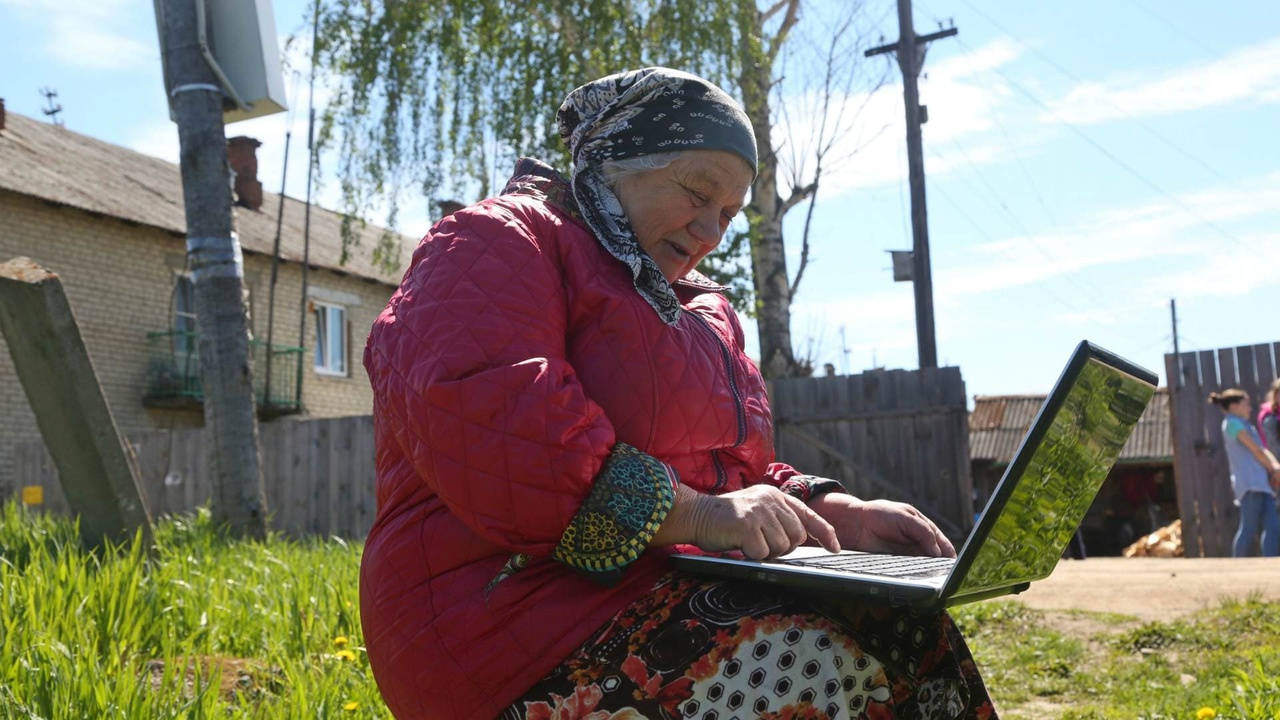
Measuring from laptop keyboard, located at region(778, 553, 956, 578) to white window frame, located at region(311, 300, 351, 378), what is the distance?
22817 mm

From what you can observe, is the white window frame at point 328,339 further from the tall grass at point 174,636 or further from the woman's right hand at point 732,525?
the woman's right hand at point 732,525

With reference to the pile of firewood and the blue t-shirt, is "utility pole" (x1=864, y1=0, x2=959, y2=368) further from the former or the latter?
the blue t-shirt

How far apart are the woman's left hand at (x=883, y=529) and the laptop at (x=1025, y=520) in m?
0.30

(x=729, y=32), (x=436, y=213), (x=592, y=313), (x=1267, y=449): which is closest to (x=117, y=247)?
(x=436, y=213)

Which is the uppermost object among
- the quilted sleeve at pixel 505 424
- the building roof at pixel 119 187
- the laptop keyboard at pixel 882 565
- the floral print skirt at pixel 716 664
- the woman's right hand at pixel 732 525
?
the building roof at pixel 119 187

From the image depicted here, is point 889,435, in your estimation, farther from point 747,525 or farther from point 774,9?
point 747,525

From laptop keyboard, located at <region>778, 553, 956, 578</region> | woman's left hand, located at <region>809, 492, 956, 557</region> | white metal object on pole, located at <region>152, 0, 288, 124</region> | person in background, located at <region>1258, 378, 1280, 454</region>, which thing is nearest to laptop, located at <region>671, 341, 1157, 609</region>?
laptop keyboard, located at <region>778, 553, 956, 578</region>

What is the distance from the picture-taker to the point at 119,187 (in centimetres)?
2066

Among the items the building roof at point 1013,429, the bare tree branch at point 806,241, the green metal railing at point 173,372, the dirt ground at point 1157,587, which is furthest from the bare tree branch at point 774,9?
the building roof at point 1013,429

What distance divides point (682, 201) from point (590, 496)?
617 millimetres

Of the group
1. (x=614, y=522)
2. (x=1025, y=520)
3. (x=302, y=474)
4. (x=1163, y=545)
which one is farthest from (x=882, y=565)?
(x=1163, y=545)

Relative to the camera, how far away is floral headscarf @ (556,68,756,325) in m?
1.84

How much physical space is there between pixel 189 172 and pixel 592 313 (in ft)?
13.8

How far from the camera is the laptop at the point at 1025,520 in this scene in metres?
1.40
